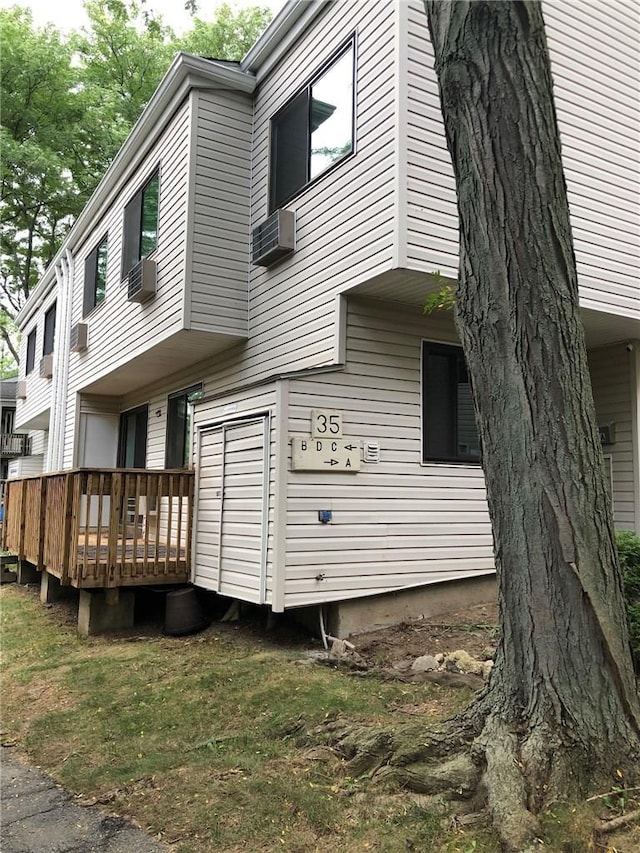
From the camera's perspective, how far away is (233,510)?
6.40 m

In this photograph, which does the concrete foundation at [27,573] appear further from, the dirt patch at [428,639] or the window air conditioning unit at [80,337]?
the dirt patch at [428,639]

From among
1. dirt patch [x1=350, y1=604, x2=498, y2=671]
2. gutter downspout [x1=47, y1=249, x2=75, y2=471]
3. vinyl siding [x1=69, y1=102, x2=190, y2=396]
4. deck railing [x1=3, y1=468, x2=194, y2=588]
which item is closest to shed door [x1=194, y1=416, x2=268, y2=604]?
deck railing [x1=3, y1=468, x2=194, y2=588]

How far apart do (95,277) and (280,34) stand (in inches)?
241

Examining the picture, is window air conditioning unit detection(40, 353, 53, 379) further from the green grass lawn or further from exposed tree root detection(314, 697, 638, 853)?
exposed tree root detection(314, 697, 638, 853)

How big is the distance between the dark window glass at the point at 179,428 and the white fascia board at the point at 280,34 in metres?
4.24

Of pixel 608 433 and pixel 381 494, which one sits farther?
pixel 608 433

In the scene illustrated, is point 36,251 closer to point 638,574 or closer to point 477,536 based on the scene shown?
point 477,536

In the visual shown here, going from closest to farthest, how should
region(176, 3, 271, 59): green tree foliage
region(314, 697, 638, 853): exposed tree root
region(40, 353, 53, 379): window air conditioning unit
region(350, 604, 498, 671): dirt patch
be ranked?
region(314, 697, 638, 853): exposed tree root < region(350, 604, 498, 671): dirt patch < region(40, 353, 53, 379): window air conditioning unit < region(176, 3, 271, 59): green tree foliage

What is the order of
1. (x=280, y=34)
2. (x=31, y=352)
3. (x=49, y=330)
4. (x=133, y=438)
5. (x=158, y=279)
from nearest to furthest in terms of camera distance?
(x=280, y=34) → (x=158, y=279) → (x=133, y=438) → (x=49, y=330) → (x=31, y=352)

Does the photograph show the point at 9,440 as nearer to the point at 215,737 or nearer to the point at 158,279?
the point at 158,279

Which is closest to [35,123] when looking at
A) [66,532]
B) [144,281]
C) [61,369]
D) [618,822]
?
[61,369]

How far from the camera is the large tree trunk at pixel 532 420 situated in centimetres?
269

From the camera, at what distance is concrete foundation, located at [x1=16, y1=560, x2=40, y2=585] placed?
34.3 ft

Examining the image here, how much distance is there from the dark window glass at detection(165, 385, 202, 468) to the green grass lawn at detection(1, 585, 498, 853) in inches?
148
